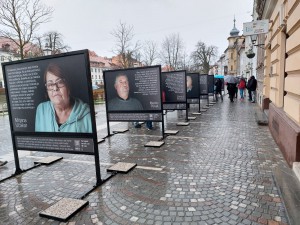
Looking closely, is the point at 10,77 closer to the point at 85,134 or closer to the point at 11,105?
the point at 11,105

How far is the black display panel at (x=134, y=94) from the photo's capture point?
7.02 m

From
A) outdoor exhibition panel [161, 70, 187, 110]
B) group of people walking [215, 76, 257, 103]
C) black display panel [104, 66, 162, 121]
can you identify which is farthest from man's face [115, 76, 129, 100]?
group of people walking [215, 76, 257, 103]

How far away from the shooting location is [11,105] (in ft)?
15.7

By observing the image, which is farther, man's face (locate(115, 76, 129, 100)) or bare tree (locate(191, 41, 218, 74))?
bare tree (locate(191, 41, 218, 74))

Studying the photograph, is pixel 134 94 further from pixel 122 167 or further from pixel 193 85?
pixel 193 85

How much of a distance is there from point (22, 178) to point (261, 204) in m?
4.11

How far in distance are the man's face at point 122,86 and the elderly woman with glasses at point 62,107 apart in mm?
3261

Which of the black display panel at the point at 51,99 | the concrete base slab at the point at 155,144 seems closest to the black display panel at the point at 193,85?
the concrete base slab at the point at 155,144

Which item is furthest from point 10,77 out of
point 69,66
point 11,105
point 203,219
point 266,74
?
point 266,74

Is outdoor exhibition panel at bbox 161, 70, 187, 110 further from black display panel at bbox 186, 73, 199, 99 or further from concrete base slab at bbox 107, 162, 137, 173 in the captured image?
concrete base slab at bbox 107, 162, 137, 173

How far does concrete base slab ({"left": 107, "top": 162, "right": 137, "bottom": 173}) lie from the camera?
15.4ft

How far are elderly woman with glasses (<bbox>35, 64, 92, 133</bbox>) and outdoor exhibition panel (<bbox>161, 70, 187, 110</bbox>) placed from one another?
19.0ft

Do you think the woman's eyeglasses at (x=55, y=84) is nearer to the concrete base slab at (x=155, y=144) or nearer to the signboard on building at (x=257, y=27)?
the concrete base slab at (x=155, y=144)

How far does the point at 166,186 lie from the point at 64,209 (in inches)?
60.5
